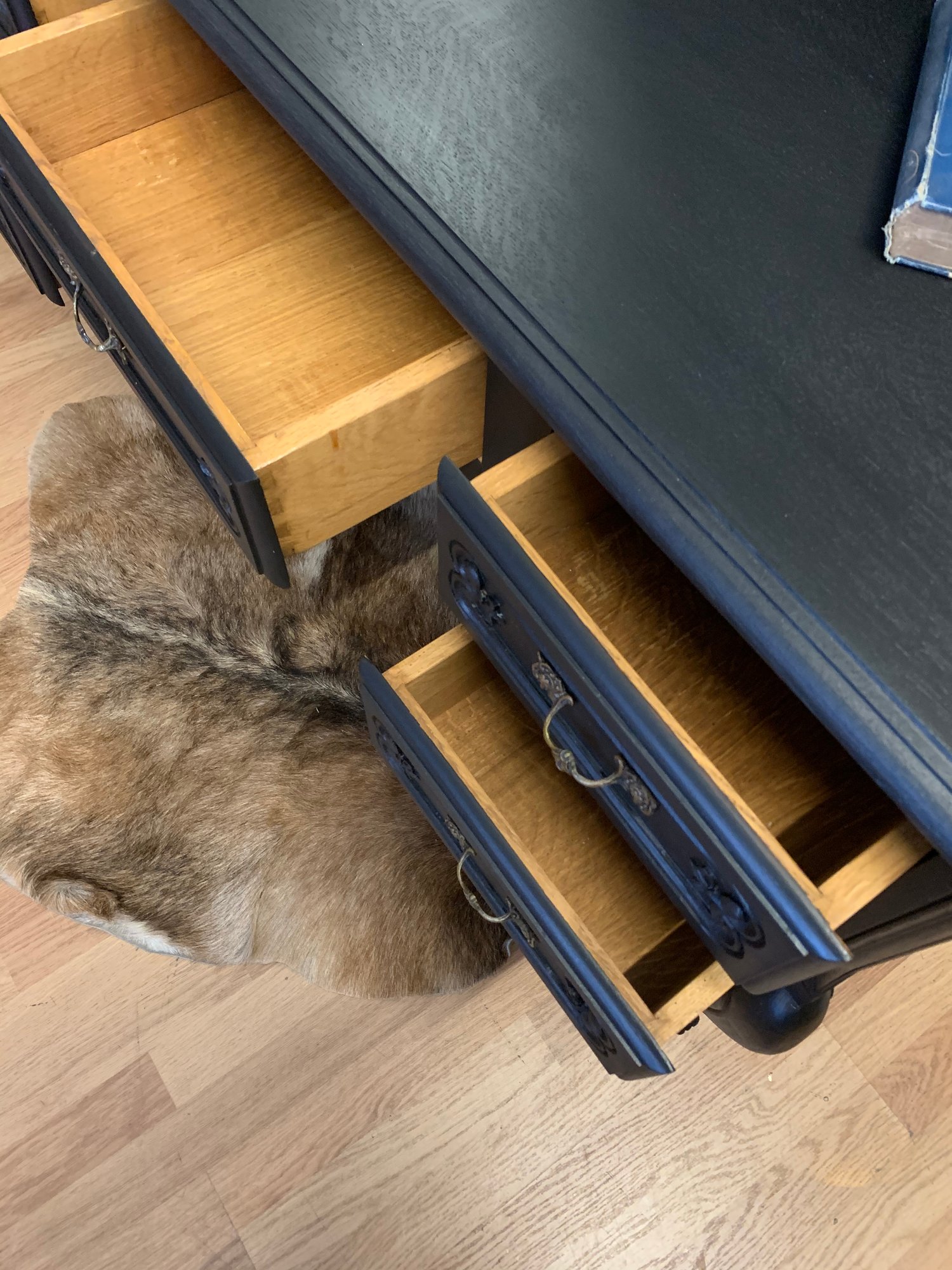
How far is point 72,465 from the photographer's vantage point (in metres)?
1.03

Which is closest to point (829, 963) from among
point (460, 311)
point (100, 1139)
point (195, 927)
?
point (460, 311)

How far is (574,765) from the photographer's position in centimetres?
57

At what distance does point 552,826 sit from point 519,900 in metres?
0.10

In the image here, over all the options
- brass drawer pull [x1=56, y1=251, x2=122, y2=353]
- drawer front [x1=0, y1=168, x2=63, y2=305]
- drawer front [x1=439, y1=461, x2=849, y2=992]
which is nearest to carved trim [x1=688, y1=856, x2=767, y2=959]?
drawer front [x1=439, y1=461, x2=849, y2=992]

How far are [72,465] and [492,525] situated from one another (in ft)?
2.28

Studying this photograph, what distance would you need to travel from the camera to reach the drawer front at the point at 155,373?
1.93ft

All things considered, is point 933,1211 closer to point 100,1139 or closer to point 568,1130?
point 568,1130

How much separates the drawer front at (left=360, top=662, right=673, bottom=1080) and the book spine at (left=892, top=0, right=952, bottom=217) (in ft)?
1.37

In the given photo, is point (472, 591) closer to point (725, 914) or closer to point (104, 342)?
point (725, 914)

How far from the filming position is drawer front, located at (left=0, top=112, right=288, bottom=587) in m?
0.59

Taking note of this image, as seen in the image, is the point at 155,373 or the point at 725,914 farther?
the point at 155,373

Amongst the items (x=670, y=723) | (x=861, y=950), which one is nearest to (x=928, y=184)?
(x=670, y=723)

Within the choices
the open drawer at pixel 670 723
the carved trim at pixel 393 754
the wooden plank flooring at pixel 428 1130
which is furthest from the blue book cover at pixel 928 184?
the wooden plank flooring at pixel 428 1130

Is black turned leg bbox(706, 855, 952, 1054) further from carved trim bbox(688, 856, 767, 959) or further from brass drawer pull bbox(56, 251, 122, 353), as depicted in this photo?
brass drawer pull bbox(56, 251, 122, 353)
